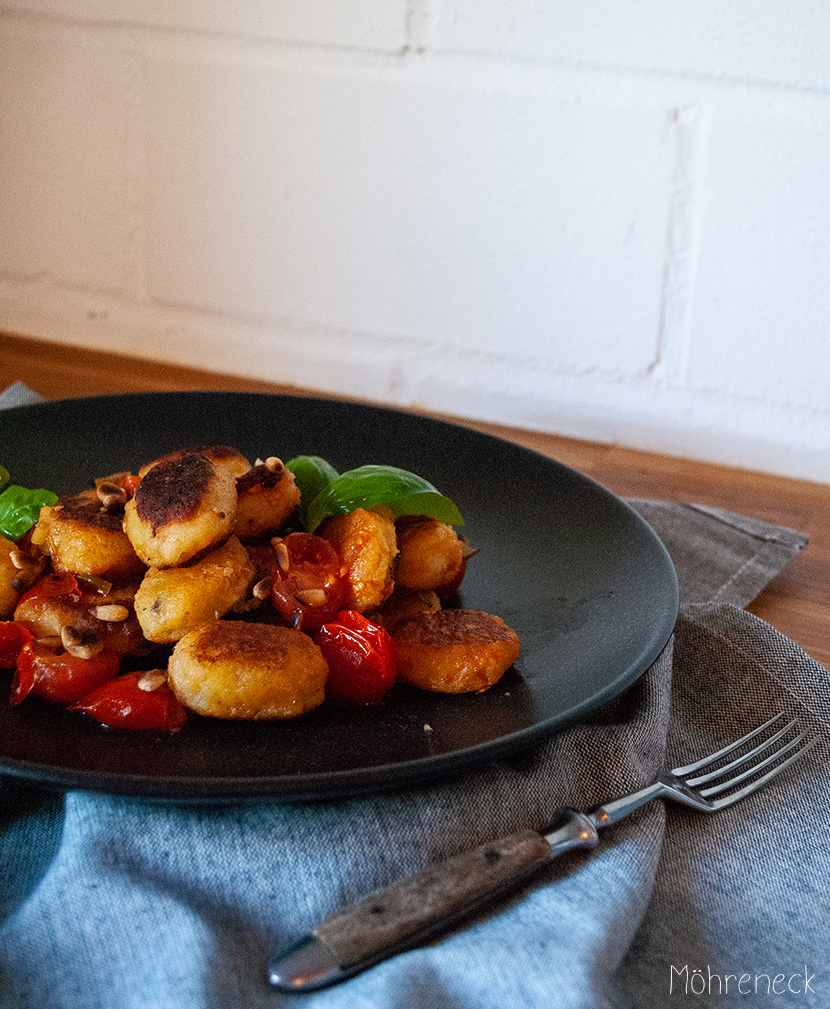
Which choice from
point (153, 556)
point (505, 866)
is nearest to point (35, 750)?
point (153, 556)

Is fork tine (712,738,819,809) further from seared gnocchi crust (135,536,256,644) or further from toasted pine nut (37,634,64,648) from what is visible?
toasted pine nut (37,634,64,648)

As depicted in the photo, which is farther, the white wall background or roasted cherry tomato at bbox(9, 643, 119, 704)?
the white wall background

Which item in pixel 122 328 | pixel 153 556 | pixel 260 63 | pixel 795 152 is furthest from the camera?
pixel 122 328

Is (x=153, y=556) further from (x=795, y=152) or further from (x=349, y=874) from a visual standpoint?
(x=795, y=152)

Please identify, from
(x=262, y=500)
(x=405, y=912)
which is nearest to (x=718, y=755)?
(x=405, y=912)

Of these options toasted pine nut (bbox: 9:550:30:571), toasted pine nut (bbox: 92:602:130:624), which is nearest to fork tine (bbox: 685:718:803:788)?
toasted pine nut (bbox: 92:602:130:624)

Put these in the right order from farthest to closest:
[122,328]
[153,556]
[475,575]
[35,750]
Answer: [122,328]
[475,575]
[153,556]
[35,750]
